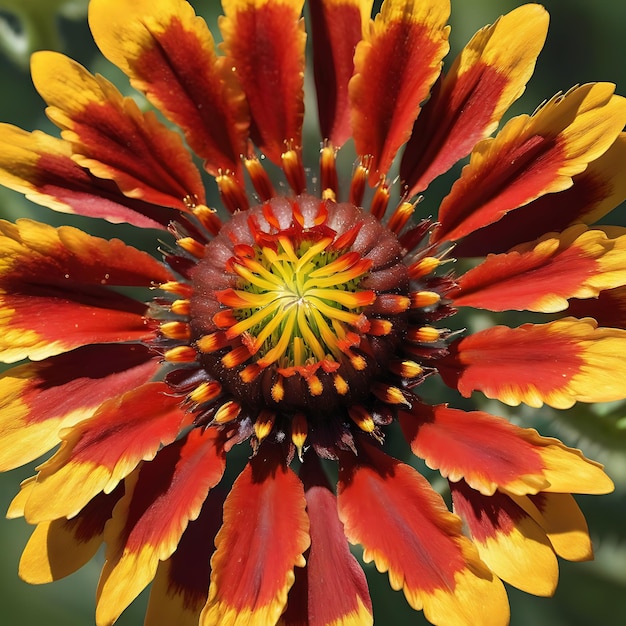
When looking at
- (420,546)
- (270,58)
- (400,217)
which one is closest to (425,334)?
(400,217)

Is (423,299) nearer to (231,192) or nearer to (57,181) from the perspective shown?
(231,192)

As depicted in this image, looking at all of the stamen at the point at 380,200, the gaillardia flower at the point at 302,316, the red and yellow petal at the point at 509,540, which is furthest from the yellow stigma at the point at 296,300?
the red and yellow petal at the point at 509,540

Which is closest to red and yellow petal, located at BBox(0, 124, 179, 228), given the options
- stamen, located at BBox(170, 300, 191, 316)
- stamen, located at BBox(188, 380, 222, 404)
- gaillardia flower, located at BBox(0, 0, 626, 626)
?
gaillardia flower, located at BBox(0, 0, 626, 626)

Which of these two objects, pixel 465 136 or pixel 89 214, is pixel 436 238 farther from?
pixel 89 214

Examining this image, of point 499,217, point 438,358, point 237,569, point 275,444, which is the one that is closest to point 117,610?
point 237,569

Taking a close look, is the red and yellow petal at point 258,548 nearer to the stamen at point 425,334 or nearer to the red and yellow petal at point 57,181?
the stamen at point 425,334

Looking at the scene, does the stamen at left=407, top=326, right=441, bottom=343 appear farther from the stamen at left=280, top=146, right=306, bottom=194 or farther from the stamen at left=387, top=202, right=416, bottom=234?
the stamen at left=280, top=146, right=306, bottom=194
